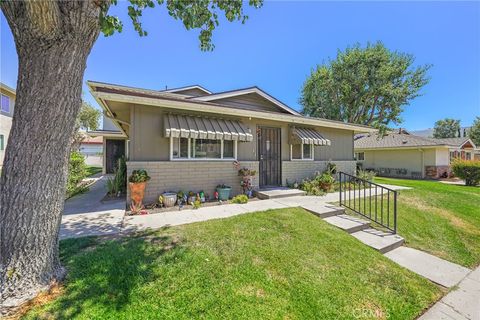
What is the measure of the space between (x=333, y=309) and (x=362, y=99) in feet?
83.2

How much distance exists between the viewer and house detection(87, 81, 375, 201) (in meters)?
7.06

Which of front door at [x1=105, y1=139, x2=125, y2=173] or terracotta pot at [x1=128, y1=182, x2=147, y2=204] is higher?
front door at [x1=105, y1=139, x2=125, y2=173]

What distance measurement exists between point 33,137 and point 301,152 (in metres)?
10.4

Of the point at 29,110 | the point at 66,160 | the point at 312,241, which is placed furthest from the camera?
the point at 312,241

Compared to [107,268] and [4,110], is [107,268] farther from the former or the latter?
[4,110]

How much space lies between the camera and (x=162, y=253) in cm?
374

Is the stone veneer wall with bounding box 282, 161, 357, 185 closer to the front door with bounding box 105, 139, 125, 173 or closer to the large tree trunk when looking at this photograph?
the large tree trunk

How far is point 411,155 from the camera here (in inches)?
867

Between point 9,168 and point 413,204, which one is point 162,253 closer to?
point 9,168

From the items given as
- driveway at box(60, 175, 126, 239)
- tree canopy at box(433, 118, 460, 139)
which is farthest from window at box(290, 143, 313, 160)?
tree canopy at box(433, 118, 460, 139)

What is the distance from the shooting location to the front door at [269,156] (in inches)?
392

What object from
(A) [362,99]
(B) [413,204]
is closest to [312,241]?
(B) [413,204]

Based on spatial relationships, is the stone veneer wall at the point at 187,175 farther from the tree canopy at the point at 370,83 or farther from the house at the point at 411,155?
the house at the point at 411,155

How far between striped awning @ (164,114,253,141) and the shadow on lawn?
3630mm
